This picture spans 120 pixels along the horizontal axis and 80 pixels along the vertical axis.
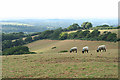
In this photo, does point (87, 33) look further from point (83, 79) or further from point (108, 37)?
point (83, 79)

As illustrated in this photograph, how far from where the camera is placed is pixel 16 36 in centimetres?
15338

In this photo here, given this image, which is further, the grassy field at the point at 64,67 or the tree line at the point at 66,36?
the tree line at the point at 66,36

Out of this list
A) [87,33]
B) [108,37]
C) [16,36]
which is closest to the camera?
[108,37]

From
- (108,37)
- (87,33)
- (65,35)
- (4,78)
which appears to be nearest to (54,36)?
(65,35)

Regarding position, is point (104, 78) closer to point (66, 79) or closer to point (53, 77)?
point (66, 79)

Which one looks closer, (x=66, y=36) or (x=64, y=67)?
(x=64, y=67)

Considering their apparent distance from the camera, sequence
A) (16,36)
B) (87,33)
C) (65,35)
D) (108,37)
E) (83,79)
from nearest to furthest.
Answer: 1. (83,79)
2. (108,37)
3. (87,33)
4. (65,35)
5. (16,36)

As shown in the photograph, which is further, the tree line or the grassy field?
the tree line

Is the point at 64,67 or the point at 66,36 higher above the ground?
the point at 64,67

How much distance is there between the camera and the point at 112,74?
14.6m

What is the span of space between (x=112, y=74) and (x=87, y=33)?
96166 millimetres

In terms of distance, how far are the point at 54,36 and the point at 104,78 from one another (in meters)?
120

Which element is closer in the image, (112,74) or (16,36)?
(112,74)

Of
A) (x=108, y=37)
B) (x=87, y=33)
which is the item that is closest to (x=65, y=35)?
(x=87, y=33)
